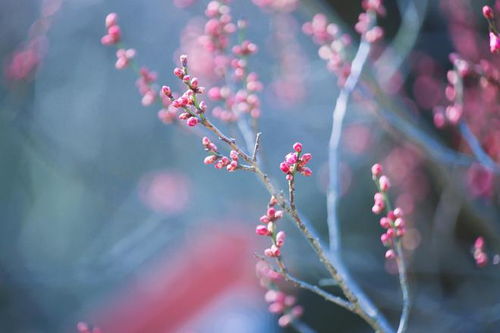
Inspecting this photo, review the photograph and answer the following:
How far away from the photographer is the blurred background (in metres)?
2.73

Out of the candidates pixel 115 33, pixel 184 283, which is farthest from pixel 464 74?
pixel 184 283

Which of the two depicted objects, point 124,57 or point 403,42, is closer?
point 124,57

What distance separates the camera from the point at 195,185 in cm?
533

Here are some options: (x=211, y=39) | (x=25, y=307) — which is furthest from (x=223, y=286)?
(x=211, y=39)

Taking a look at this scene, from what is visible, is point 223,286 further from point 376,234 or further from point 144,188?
point 376,234

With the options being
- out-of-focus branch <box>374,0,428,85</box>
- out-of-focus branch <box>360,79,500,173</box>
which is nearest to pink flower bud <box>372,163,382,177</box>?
out-of-focus branch <box>360,79,500,173</box>

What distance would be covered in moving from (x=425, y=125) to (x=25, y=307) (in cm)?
314

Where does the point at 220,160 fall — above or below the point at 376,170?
above

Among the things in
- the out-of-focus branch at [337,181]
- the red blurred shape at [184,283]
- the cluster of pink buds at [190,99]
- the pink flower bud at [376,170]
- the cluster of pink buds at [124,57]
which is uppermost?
the cluster of pink buds at [190,99]

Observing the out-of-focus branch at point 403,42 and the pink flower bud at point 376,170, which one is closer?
the pink flower bud at point 376,170

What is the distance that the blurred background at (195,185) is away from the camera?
2.73 metres

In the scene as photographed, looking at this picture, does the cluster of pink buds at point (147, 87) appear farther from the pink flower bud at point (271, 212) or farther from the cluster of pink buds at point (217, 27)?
the pink flower bud at point (271, 212)

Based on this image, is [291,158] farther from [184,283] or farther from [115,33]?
[184,283]

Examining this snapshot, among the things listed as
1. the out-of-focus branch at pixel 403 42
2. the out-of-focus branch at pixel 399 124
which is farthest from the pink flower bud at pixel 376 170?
the out-of-focus branch at pixel 403 42
